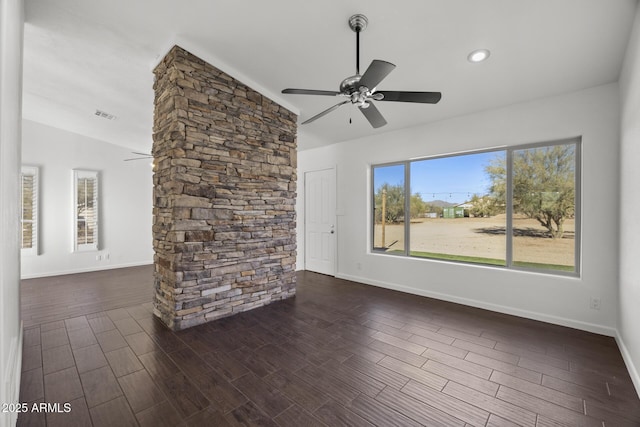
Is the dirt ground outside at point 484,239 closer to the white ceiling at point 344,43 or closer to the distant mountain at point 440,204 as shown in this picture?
the distant mountain at point 440,204

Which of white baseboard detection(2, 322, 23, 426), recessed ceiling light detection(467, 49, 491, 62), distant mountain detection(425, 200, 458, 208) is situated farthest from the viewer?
distant mountain detection(425, 200, 458, 208)

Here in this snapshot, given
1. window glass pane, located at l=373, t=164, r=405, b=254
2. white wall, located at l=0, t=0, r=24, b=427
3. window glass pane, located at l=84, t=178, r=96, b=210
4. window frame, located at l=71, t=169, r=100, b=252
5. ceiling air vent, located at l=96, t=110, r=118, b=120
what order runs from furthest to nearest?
window glass pane, located at l=84, t=178, r=96, b=210 < window frame, located at l=71, t=169, r=100, b=252 < ceiling air vent, located at l=96, t=110, r=118, b=120 < window glass pane, located at l=373, t=164, r=405, b=254 < white wall, located at l=0, t=0, r=24, b=427

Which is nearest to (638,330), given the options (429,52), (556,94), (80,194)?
(556,94)

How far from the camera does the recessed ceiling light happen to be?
8.34ft

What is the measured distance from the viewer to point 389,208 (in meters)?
4.73

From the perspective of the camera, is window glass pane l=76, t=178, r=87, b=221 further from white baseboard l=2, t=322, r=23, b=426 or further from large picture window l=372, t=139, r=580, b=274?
large picture window l=372, t=139, r=580, b=274

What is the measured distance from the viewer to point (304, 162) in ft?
19.4

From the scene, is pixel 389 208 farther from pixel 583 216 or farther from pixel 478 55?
pixel 478 55

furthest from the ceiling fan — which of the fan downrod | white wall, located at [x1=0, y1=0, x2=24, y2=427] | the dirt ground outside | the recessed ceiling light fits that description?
the dirt ground outside

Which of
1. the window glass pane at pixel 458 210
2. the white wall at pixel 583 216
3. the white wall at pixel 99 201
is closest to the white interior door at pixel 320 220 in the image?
the white wall at pixel 583 216

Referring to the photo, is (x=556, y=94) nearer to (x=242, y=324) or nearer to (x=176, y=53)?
(x=176, y=53)

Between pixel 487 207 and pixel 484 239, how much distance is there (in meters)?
0.44

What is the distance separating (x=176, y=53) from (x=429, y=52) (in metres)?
2.56

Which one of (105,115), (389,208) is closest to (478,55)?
(389,208)
